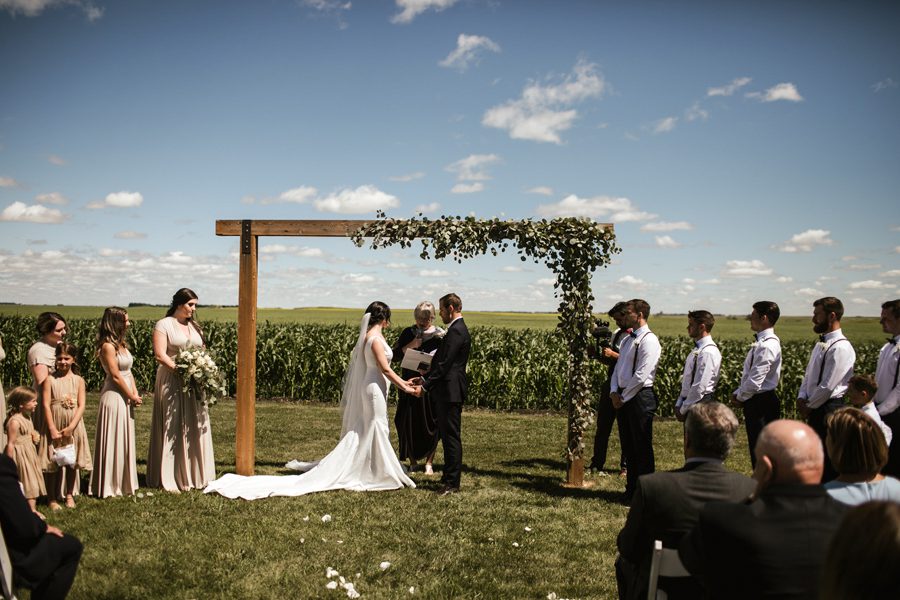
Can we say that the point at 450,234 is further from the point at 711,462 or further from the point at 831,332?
the point at 711,462

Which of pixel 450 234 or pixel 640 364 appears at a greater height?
pixel 450 234

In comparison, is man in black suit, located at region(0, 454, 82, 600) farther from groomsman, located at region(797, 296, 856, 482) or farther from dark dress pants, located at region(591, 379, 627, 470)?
dark dress pants, located at region(591, 379, 627, 470)

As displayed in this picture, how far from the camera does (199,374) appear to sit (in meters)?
7.80

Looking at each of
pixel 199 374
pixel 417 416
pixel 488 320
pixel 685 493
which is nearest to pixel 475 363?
pixel 417 416

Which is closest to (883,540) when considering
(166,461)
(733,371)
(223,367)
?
(166,461)

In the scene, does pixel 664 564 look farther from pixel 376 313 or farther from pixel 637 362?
pixel 376 313

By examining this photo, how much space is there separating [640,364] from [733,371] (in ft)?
29.7

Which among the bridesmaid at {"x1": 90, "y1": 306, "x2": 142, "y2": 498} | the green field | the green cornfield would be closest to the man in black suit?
the bridesmaid at {"x1": 90, "y1": 306, "x2": 142, "y2": 498}

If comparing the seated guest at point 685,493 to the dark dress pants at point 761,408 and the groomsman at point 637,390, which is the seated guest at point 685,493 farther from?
the dark dress pants at point 761,408

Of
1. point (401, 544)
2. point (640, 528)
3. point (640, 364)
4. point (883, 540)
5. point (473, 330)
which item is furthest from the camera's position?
point (473, 330)

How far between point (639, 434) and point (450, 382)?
2218 mm

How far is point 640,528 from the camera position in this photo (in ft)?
11.4

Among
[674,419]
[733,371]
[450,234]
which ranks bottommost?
[674,419]

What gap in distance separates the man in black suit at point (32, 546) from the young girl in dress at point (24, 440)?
3165 millimetres
